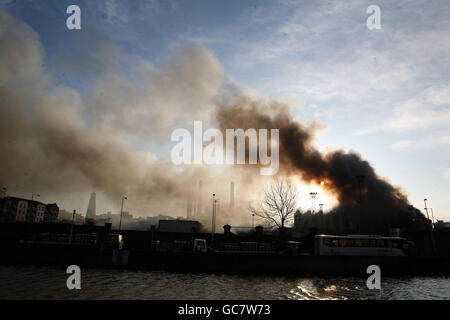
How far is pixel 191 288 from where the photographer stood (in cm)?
2406

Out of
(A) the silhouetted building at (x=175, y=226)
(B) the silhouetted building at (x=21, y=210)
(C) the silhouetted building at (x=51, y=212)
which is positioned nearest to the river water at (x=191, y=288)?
(A) the silhouetted building at (x=175, y=226)

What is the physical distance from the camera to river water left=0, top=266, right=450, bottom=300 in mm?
20641

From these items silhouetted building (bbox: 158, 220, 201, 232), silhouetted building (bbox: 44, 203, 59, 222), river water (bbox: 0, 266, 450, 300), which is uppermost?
silhouetted building (bbox: 44, 203, 59, 222)

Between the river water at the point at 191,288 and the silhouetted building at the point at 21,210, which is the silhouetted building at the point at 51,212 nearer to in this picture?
the silhouetted building at the point at 21,210

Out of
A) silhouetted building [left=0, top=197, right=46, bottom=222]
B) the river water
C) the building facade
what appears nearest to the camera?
the river water

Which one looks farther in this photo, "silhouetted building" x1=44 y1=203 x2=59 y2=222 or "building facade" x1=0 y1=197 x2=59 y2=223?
"silhouetted building" x1=44 y1=203 x2=59 y2=222

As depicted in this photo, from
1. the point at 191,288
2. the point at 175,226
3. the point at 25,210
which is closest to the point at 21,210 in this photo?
the point at 25,210

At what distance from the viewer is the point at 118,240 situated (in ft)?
144

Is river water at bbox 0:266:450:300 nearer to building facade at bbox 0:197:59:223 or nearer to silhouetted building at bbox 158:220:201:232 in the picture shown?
silhouetted building at bbox 158:220:201:232

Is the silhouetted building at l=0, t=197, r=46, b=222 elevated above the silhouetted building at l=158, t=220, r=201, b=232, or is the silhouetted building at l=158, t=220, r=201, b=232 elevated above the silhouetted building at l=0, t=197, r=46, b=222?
the silhouetted building at l=0, t=197, r=46, b=222

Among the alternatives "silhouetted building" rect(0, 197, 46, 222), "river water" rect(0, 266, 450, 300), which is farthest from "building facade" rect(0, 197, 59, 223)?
"river water" rect(0, 266, 450, 300)

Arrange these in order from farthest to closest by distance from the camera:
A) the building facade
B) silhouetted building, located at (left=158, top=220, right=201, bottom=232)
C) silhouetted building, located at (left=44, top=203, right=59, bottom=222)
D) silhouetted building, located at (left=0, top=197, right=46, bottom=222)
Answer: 1. silhouetted building, located at (left=44, top=203, right=59, bottom=222)
2. the building facade
3. silhouetted building, located at (left=0, top=197, right=46, bottom=222)
4. silhouetted building, located at (left=158, top=220, right=201, bottom=232)
